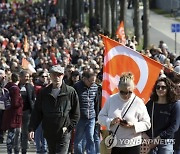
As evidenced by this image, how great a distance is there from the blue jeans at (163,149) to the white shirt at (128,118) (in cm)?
51

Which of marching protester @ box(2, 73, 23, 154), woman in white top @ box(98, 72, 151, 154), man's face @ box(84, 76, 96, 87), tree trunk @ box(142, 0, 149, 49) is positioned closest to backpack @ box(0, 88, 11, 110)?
marching protester @ box(2, 73, 23, 154)

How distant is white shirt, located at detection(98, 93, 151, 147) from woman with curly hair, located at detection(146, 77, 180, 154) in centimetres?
39

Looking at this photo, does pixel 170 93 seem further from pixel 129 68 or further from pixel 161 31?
pixel 161 31

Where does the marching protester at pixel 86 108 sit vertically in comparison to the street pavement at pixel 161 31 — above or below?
above

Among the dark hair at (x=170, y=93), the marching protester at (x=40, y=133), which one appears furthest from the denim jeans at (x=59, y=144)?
the marching protester at (x=40, y=133)

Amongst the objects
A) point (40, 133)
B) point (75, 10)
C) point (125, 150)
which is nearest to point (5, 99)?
point (40, 133)

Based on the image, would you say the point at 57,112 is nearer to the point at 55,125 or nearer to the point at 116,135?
the point at 55,125

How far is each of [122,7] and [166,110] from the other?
3588 cm

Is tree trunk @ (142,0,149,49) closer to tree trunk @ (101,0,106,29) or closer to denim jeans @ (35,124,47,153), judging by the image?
tree trunk @ (101,0,106,29)

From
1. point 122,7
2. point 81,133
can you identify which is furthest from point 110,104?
point 122,7

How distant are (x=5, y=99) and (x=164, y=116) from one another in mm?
4826

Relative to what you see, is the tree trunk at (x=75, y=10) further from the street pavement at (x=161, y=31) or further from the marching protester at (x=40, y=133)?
the marching protester at (x=40, y=133)

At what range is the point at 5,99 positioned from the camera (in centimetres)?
1457

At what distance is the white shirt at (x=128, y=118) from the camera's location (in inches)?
388
